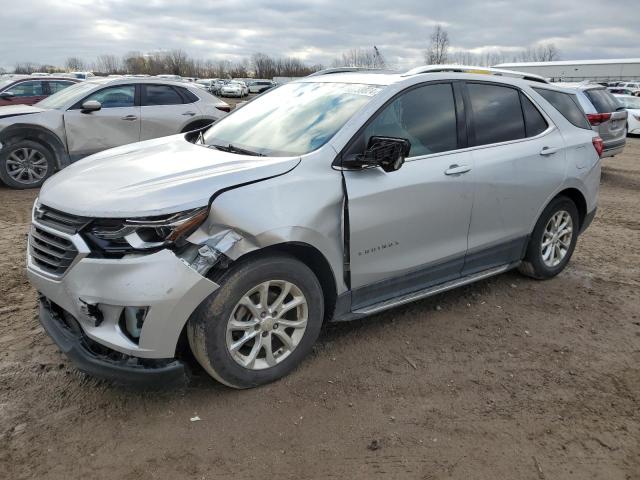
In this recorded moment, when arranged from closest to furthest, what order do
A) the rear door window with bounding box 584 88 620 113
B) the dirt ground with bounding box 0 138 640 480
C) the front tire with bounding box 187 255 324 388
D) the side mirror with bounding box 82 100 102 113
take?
the dirt ground with bounding box 0 138 640 480, the front tire with bounding box 187 255 324 388, the side mirror with bounding box 82 100 102 113, the rear door window with bounding box 584 88 620 113

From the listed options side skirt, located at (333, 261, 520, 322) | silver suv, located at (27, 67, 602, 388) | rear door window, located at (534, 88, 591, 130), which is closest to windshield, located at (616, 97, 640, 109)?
rear door window, located at (534, 88, 591, 130)

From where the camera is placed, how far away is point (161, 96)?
31.3ft

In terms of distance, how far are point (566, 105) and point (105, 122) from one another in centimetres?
699

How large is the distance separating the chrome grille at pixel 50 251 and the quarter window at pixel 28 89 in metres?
10.6

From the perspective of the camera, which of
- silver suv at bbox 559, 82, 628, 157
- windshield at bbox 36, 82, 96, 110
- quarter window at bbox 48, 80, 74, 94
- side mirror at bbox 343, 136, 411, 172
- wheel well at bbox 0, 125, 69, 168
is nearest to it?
side mirror at bbox 343, 136, 411, 172

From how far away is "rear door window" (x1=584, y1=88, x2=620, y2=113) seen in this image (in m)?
10.4

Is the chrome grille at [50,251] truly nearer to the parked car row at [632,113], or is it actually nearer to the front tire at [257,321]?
the front tire at [257,321]

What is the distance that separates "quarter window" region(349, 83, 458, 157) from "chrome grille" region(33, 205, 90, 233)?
1.71m

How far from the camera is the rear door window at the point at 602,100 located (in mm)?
10422

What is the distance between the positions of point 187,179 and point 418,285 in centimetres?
180

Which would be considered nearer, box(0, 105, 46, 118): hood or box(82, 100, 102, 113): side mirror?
box(0, 105, 46, 118): hood

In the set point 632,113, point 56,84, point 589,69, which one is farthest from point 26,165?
point 589,69

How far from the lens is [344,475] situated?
256cm

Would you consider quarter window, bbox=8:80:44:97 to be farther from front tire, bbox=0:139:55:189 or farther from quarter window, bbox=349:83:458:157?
quarter window, bbox=349:83:458:157
